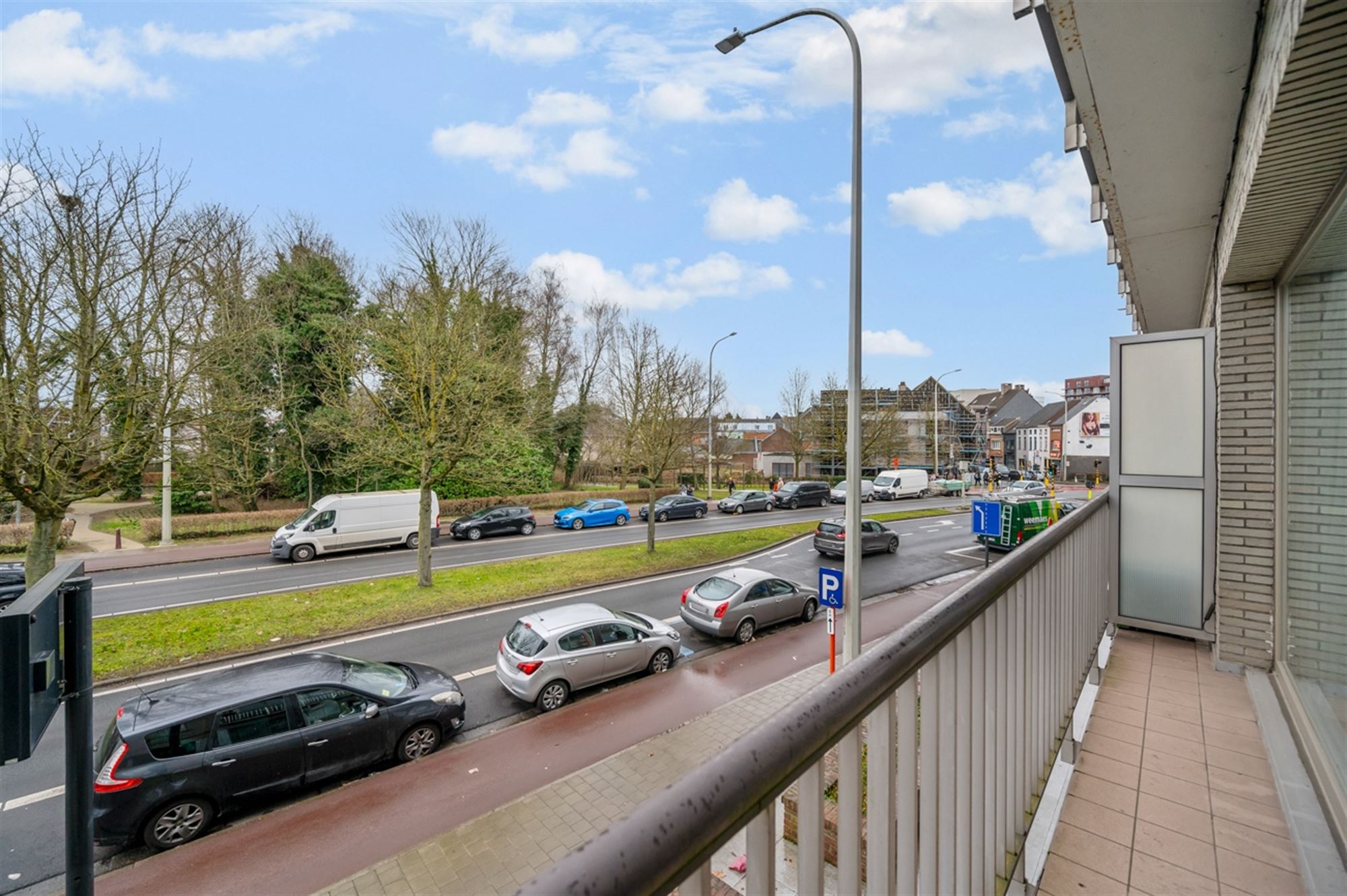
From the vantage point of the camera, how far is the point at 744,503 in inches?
1237

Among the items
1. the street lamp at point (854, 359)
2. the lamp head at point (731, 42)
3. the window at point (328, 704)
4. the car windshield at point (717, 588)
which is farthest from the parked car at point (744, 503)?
the lamp head at point (731, 42)

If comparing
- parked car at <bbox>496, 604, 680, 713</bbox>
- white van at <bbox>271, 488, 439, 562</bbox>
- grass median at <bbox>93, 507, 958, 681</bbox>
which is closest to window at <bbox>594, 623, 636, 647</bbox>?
parked car at <bbox>496, 604, 680, 713</bbox>

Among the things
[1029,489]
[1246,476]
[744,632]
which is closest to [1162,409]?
[1246,476]

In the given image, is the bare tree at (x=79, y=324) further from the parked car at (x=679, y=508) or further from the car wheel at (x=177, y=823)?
the parked car at (x=679, y=508)

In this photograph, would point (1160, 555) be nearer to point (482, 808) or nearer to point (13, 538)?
point (482, 808)

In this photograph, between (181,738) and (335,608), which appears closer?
(181,738)

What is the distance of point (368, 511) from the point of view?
2019cm

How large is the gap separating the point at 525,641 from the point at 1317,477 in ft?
28.1

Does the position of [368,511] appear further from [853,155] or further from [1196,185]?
[1196,185]

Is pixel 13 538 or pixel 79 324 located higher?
pixel 79 324

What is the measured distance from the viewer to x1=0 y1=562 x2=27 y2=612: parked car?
477 inches

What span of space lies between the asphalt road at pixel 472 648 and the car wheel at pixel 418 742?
0.46m

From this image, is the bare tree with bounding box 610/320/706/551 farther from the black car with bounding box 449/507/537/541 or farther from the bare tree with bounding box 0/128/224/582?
the bare tree with bounding box 0/128/224/582

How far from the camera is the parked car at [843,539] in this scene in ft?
63.7
